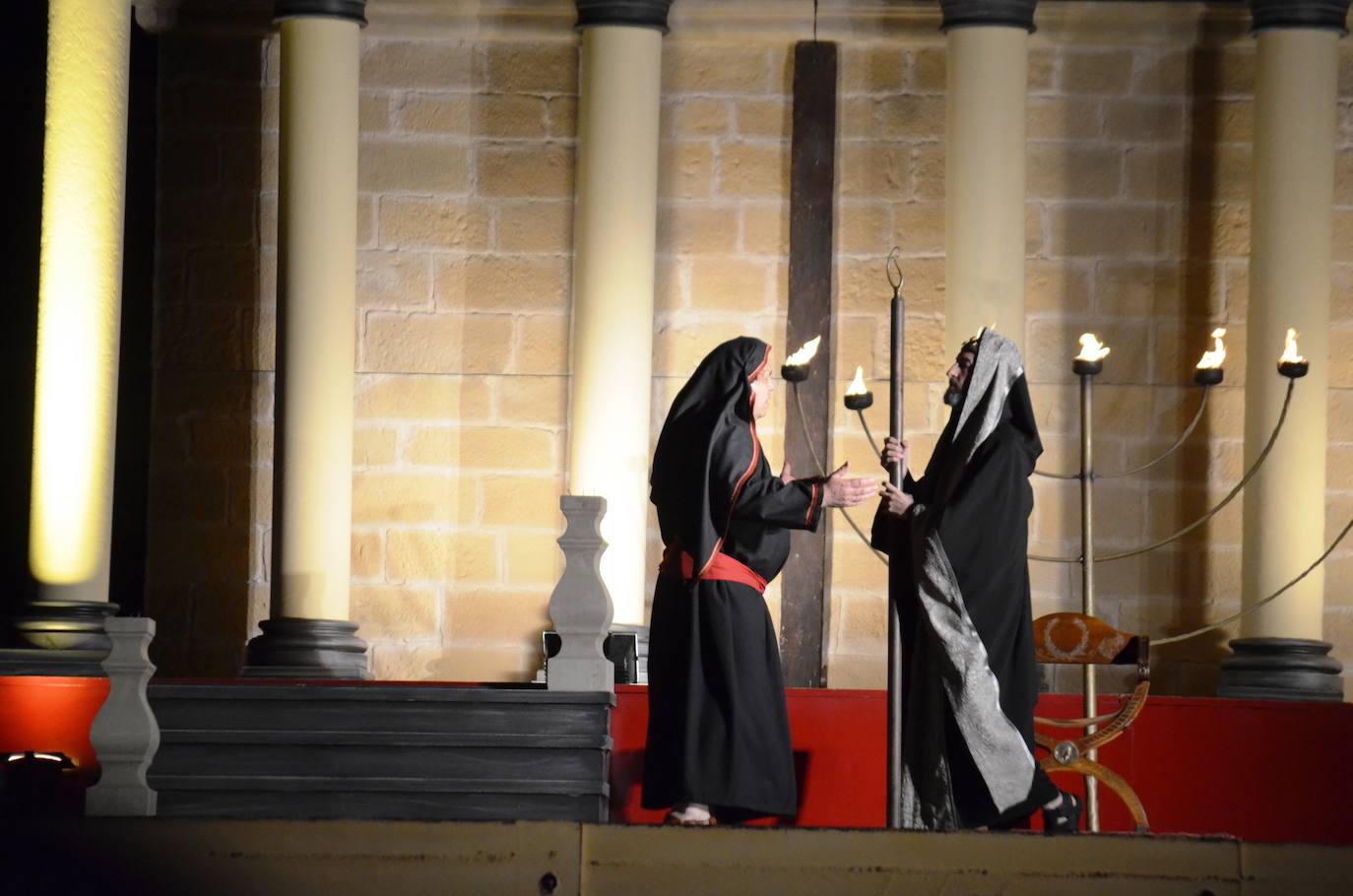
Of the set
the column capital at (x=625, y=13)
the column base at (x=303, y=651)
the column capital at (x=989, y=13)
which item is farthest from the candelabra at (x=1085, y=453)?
the column base at (x=303, y=651)

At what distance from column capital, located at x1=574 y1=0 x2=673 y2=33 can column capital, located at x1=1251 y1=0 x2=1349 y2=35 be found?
7.99ft

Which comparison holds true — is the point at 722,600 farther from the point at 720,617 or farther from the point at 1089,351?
the point at 1089,351

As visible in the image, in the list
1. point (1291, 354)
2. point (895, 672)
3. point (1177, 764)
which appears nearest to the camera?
point (895, 672)

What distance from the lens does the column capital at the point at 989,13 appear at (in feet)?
28.0

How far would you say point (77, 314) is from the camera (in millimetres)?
7824

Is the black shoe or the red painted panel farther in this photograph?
the red painted panel

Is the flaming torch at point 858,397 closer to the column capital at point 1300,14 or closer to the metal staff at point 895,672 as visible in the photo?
the metal staff at point 895,672

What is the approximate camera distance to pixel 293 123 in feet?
27.9

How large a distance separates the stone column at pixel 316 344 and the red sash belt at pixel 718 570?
2.44m

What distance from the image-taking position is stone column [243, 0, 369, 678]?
329 inches

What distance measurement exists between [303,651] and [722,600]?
2.64 m

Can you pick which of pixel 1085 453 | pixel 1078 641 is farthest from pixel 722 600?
pixel 1085 453

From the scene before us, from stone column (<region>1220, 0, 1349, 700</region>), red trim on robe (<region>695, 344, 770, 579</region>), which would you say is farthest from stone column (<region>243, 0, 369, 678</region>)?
stone column (<region>1220, 0, 1349, 700</region>)

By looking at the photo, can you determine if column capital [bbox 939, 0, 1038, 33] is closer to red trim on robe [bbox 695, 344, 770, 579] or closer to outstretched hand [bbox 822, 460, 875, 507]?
red trim on robe [bbox 695, 344, 770, 579]
